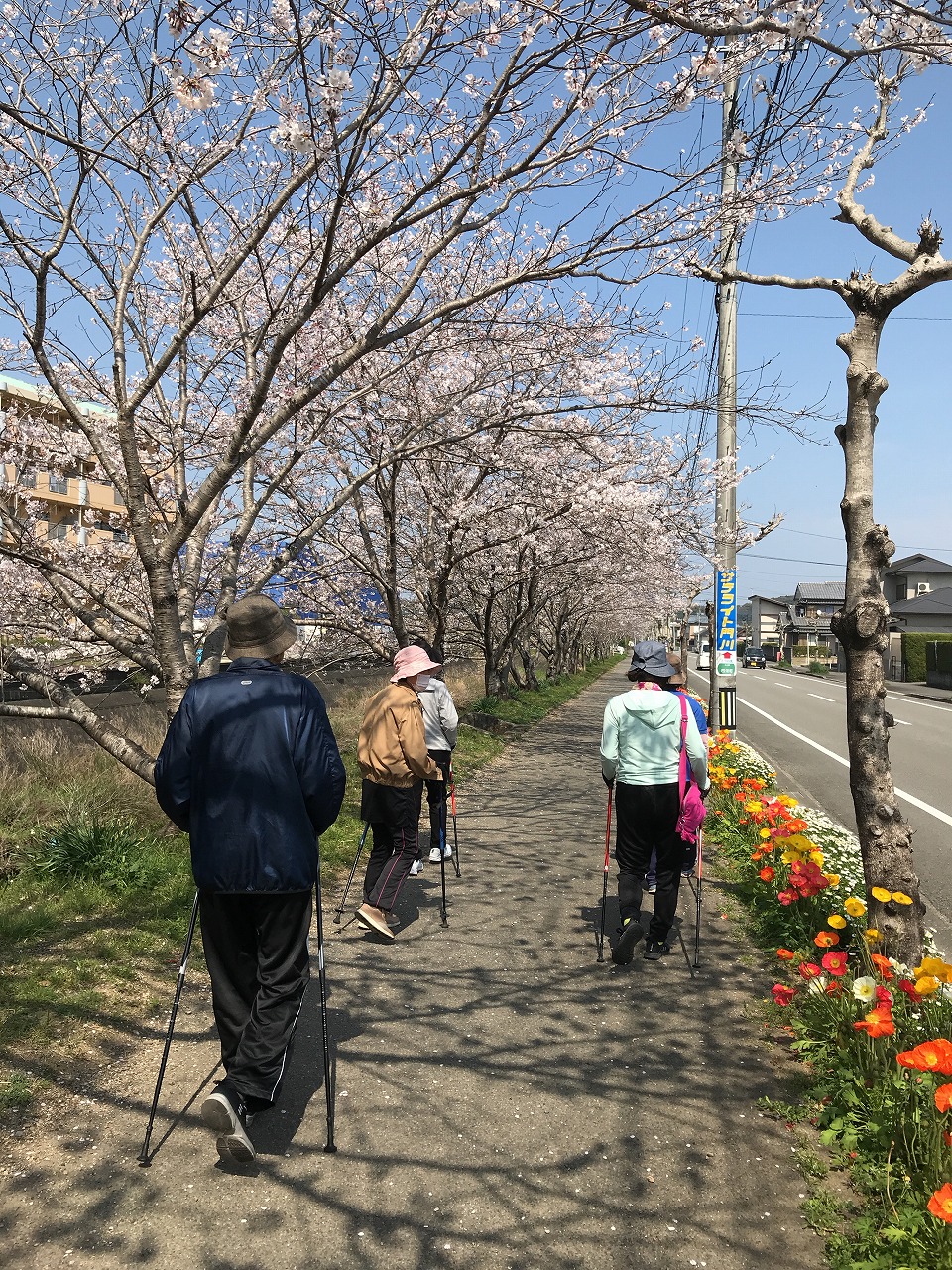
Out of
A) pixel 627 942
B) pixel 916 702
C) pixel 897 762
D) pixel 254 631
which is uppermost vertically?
pixel 254 631

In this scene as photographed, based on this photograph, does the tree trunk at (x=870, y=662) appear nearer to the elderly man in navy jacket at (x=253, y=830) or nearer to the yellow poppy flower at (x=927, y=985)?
the yellow poppy flower at (x=927, y=985)

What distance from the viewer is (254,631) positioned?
11.5ft

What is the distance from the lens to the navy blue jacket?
3.22 metres

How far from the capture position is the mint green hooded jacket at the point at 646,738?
5113 millimetres

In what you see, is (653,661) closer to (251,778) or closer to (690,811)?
(690,811)

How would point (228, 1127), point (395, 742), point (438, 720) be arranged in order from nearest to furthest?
1. point (228, 1127)
2. point (395, 742)
3. point (438, 720)

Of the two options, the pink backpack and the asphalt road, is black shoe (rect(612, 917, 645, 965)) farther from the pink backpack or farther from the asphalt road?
the asphalt road

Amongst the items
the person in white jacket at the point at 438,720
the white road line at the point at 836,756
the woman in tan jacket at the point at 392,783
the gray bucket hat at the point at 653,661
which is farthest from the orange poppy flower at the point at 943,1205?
the white road line at the point at 836,756

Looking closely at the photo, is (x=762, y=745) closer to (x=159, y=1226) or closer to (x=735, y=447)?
(x=735, y=447)

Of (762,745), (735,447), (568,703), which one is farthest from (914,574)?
(735,447)

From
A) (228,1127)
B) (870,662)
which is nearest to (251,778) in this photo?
(228,1127)

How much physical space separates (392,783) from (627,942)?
1.67 m

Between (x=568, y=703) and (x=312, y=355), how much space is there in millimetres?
19567

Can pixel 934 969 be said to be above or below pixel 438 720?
below
